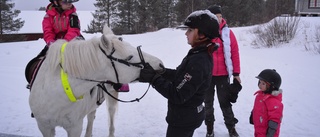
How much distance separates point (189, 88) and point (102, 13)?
104 ft

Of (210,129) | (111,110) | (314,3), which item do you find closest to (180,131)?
(210,129)

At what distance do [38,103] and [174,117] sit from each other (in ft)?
4.38

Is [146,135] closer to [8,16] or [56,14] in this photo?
[56,14]

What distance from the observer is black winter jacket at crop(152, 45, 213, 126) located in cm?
177

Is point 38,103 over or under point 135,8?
under

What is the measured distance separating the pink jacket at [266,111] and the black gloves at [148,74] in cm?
155

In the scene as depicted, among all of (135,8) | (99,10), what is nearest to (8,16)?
(99,10)

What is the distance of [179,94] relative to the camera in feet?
5.80

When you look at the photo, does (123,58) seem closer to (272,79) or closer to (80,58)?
Result: (80,58)

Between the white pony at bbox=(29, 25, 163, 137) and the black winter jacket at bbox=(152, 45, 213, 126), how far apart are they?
10.3 inches

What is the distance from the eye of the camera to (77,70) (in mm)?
1896

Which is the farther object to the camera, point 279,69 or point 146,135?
point 279,69

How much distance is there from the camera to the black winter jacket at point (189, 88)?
1767mm

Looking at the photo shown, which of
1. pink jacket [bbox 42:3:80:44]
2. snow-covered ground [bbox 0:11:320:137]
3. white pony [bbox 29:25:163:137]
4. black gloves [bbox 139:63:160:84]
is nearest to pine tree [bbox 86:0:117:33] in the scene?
snow-covered ground [bbox 0:11:320:137]
